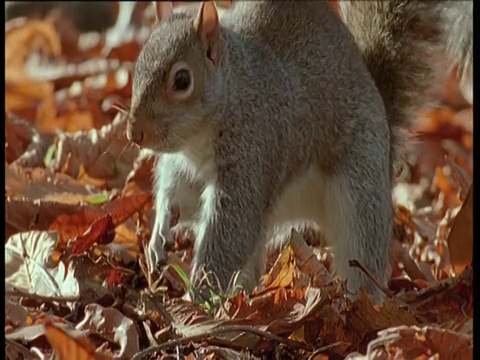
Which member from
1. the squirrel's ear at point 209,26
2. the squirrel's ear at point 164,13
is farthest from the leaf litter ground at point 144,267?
the squirrel's ear at point 209,26

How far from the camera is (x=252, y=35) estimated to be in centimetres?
354

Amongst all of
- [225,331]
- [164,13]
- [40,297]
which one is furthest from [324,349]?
[164,13]

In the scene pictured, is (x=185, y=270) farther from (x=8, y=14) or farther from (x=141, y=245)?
(x=8, y=14)

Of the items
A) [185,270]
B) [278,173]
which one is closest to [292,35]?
[278,173]

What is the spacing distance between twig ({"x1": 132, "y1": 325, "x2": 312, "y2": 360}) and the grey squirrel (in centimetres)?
47

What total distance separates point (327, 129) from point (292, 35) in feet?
1.03

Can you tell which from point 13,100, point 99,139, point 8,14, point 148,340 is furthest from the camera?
point 8,14

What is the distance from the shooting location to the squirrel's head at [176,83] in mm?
3092

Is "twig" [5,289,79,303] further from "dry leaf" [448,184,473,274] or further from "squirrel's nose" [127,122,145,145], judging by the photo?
"dry leaf" [448,184,473,274]

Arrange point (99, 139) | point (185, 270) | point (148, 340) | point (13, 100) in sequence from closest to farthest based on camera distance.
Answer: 1. point (148, 340)
2. point (185, 270)
3. point (99, 139)
4. point (13, 100)

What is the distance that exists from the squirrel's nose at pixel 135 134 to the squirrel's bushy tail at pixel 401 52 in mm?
1098

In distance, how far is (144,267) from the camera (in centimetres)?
343

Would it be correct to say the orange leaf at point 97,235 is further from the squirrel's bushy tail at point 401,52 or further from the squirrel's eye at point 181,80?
the squirrel's bushy tail at point 401,52

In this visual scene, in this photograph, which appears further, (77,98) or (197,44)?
(77,98)
